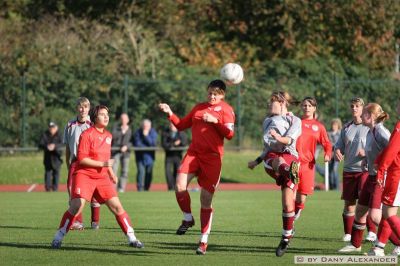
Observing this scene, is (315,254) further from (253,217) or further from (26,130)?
(26,130)

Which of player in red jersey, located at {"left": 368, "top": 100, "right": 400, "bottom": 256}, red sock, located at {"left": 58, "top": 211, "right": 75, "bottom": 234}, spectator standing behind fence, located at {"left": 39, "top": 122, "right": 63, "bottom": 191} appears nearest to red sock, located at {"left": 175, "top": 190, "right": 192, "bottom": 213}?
red sock, located at {"left": 58, "top": 211, "right": 75, "bottom": 234}

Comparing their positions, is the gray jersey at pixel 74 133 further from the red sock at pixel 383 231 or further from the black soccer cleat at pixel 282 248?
the red sock at pixel 383 231

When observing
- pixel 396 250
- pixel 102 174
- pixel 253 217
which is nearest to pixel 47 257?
pixel 102 174

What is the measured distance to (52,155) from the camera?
25516 millimetres

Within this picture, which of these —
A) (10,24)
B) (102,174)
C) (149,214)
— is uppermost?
(10,24)

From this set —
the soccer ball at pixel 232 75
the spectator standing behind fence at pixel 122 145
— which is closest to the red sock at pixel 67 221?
the soccer ball at pixel 232 75

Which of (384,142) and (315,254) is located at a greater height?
(384,142)

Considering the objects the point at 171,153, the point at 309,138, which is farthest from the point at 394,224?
the point at 171,153

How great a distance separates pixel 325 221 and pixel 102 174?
17.0 feet

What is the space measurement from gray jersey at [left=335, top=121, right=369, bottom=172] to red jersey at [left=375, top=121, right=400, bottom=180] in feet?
7.13

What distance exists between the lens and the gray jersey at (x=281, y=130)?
11844 millimetres

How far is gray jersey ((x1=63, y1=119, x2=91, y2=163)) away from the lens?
14469 mm

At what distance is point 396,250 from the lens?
1149 cm

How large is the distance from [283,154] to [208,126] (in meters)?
1.11
